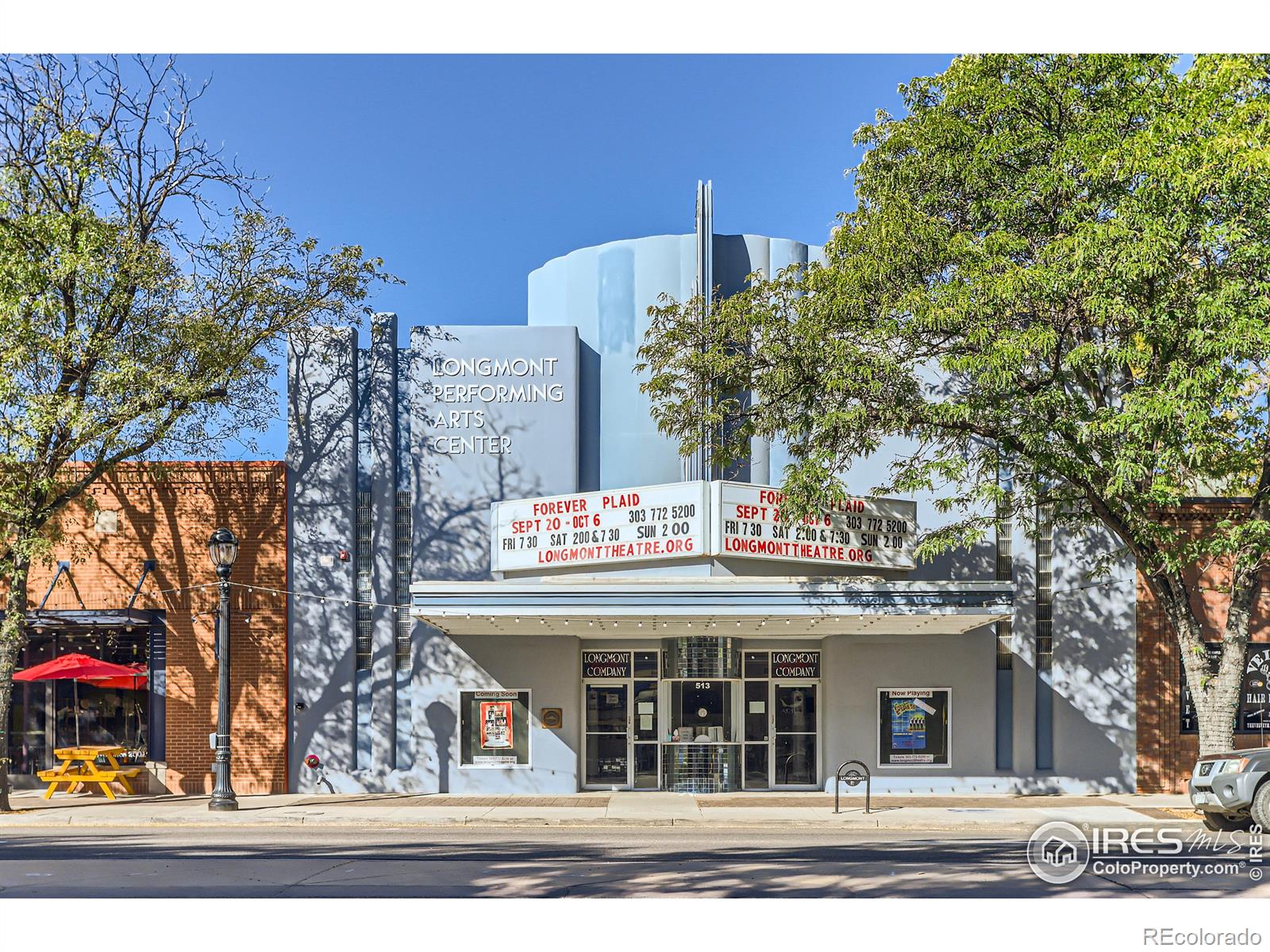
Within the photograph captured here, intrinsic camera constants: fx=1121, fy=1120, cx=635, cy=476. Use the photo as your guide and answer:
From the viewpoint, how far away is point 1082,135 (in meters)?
17.0

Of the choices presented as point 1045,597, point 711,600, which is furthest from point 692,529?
point 1045,597

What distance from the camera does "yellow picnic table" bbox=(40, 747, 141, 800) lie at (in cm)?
2152

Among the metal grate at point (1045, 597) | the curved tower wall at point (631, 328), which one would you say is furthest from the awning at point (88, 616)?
the metal grate at point (1045, 597)

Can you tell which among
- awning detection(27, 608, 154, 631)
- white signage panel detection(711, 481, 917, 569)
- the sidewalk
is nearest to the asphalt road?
the sidewalk

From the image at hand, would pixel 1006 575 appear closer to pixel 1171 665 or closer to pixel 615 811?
pixel 1171 665

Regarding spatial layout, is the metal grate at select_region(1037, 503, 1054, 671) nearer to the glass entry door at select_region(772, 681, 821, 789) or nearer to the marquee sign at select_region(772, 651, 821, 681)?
the marquee sign at select_region(772, 651, 821, 681)

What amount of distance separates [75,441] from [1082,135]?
1743cm

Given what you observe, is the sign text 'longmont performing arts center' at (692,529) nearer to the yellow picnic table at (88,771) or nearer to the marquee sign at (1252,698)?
the marquee sign at (1252,698)

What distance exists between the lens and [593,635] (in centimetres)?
2245

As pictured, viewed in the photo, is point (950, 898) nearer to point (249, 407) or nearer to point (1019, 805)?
point (1019, 805)

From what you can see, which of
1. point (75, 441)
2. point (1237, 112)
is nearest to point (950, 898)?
point (1237, 112)

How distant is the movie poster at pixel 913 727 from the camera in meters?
22.3

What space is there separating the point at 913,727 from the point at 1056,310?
918cm
